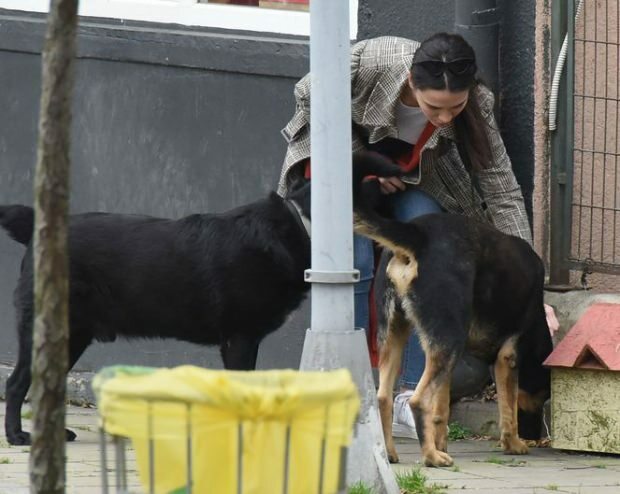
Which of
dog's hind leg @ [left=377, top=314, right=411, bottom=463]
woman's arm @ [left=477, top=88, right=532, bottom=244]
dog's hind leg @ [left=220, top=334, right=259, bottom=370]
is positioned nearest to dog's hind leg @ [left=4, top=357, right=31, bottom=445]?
dog's hind leg @ [left=220, top=334, right=259, bottom=370]

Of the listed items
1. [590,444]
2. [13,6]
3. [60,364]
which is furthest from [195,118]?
[60,364]

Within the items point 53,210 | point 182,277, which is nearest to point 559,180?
point 182,277

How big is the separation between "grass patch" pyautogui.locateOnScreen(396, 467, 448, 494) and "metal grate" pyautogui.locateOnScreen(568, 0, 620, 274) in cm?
193

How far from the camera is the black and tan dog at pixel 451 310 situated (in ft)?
18.3

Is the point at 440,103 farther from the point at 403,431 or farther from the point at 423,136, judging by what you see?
the point at 403,431

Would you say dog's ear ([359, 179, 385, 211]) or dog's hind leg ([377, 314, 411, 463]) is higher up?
dog's ear ([359, 179, 385, 211])

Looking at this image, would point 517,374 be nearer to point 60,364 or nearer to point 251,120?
point 251,120

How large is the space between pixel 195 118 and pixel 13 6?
1497 mm

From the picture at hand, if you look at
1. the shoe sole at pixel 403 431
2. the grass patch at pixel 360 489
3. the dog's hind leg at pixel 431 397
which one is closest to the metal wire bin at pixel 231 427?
the grass patch at pixel 360 489

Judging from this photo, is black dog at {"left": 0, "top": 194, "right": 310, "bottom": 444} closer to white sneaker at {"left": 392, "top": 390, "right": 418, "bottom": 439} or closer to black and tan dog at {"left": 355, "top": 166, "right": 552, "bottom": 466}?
black and tan dog at {"left": 355, "top": 166, "right": 552, "bottom": 466}

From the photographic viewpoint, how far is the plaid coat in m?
5.96

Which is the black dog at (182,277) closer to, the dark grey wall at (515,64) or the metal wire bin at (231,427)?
the dark grey wall at (515,64)

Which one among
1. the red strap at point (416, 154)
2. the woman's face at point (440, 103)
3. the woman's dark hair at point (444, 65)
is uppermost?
the woman's dark hair at point (444, 65)

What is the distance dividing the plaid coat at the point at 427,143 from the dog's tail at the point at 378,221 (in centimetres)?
47
